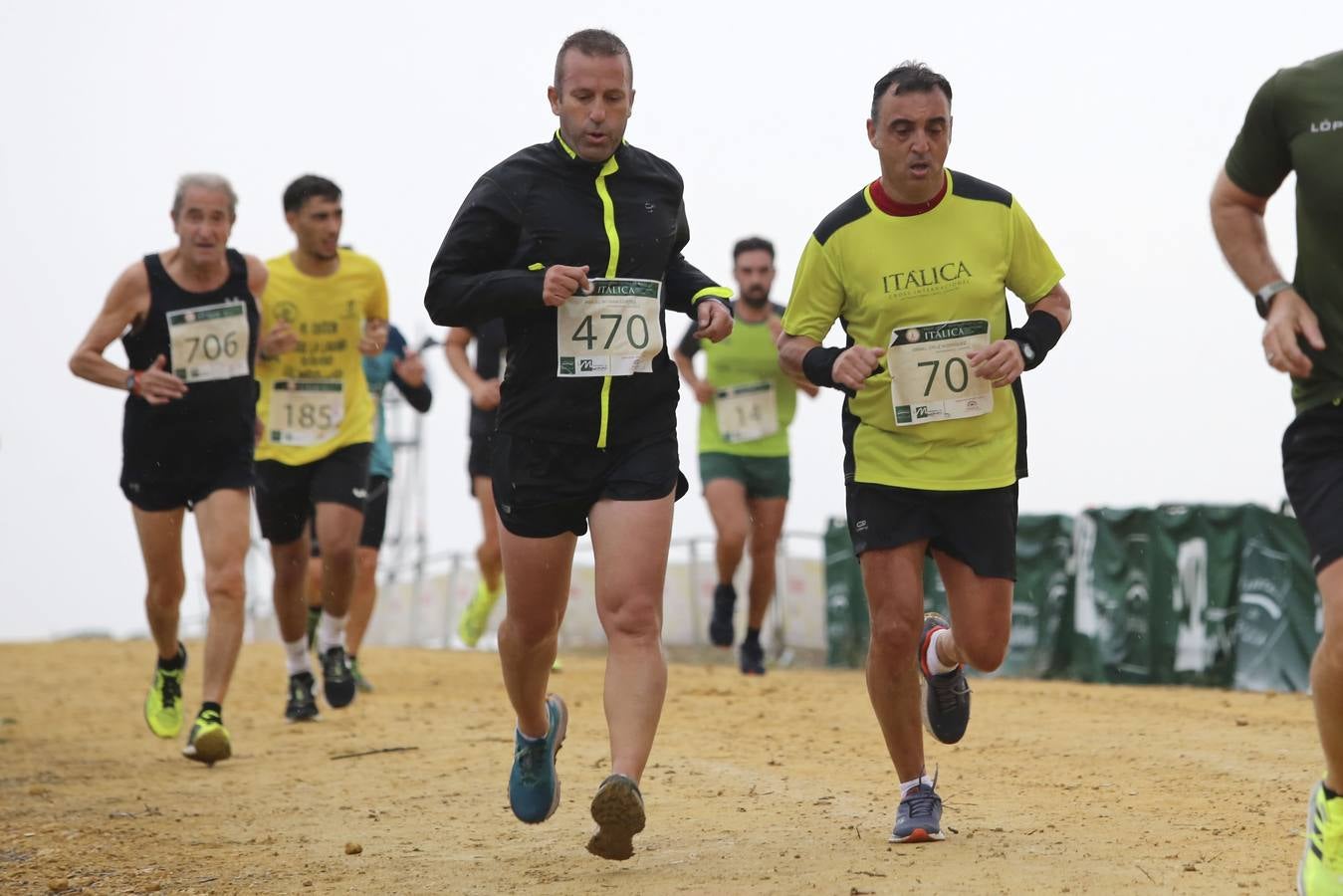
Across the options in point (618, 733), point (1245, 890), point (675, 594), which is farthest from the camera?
point (675, 594)

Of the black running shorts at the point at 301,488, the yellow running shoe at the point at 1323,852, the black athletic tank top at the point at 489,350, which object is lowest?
the yellow running shoe at the point at 1323,852

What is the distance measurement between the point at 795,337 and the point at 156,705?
5.02m

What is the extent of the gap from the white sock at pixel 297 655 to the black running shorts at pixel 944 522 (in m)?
5.60

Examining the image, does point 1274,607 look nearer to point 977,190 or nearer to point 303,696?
point 303,696

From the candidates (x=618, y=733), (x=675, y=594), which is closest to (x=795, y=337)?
(x=618, y=733)

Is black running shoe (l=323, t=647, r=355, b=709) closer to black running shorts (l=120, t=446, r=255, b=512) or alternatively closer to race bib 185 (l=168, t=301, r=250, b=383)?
black running shorts (l=120, t=446, r=255, b=512)

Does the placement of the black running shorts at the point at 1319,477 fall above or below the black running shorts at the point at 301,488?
above

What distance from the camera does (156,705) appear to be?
9906 millimetres

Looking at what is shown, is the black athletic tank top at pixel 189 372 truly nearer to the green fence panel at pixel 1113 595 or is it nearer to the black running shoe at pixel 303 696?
the black running shoe at pixel 303 696

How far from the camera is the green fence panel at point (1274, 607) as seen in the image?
1359 centimetres

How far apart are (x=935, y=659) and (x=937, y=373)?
3.91 ft

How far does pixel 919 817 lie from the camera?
6020 mm

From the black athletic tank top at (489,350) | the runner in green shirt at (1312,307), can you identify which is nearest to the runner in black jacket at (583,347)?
the runner in green shirt at (1312,307)

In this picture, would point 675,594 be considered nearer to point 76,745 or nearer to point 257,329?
point 76,745
